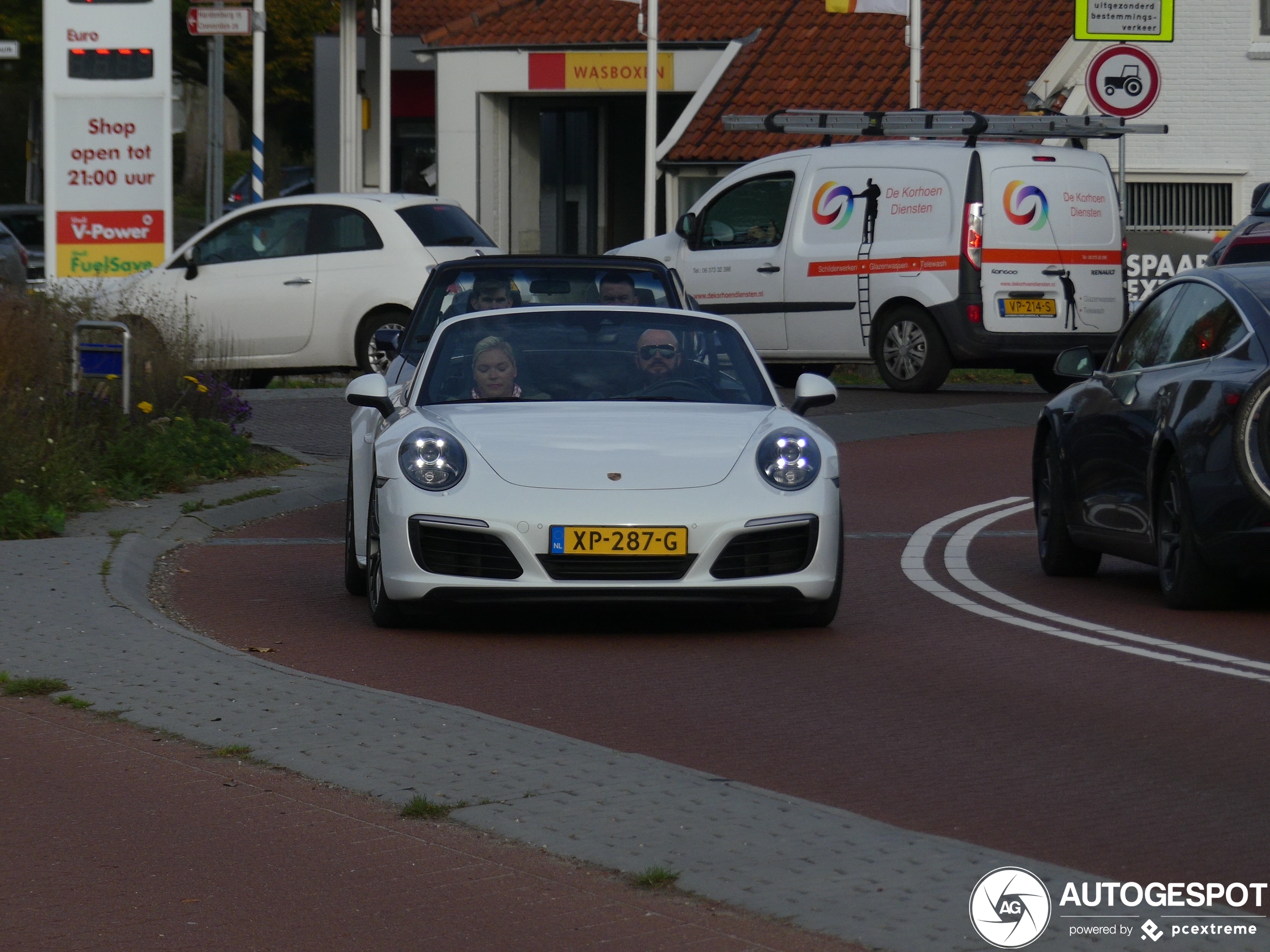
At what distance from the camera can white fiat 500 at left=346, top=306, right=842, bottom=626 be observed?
342 inches

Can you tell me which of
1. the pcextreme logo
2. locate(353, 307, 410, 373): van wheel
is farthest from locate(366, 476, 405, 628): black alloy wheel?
locate(353, 307, 410, 373): van wheel

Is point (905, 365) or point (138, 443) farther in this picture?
point (905, 365)

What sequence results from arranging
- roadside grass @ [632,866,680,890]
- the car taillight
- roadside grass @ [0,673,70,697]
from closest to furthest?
roadside grass @ [632,866,680,890] → roadside grass @ [0,673,70,697] → the car taillight

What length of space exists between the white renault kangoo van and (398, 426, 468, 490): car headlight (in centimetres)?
1168

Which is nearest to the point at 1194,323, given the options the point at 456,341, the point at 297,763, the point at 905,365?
the point at 456,341

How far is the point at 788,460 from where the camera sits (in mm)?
8938

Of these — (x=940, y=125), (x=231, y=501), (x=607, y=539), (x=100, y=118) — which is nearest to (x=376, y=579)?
(x=607, y=539)

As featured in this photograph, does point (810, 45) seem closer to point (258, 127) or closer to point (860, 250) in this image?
point (258, 127)

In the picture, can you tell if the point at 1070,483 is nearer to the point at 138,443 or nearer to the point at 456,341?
the point at 456,341

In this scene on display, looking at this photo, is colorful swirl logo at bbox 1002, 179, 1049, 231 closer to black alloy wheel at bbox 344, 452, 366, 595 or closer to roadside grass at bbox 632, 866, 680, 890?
black alloy wheel at bbox 344, 452, 366, 595

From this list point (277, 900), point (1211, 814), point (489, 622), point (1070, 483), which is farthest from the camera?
point (1070, 483)

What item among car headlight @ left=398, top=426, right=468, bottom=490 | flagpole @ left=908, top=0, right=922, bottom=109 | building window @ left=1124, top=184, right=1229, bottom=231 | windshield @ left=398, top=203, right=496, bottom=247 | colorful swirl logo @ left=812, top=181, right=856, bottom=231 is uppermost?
flagpole @ left=908, top=0, right=922, bottom=109

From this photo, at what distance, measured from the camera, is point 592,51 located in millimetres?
37750

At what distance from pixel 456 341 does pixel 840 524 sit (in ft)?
6.61
